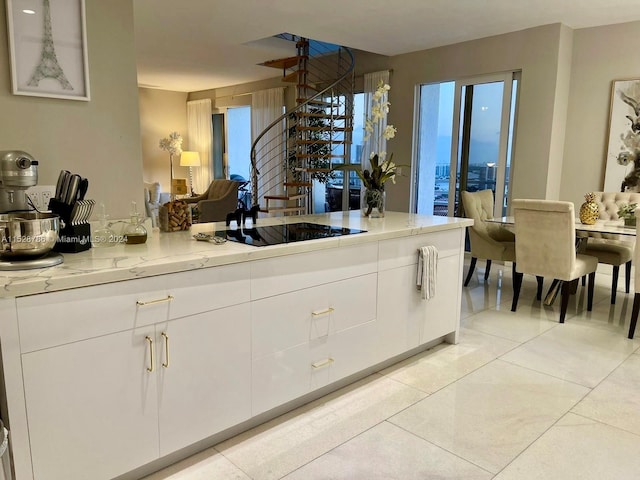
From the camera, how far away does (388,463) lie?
2.00m

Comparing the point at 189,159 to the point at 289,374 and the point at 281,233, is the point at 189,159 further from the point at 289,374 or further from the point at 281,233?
the point at 289,374

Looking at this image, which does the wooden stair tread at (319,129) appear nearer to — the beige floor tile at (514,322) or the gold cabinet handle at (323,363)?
the beige floor tile at (514,322)

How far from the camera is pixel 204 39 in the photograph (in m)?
5.91

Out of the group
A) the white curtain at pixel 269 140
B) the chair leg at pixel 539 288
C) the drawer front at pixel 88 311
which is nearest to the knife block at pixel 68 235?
the drawer front at pixel 88 311

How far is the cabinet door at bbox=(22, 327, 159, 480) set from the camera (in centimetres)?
153

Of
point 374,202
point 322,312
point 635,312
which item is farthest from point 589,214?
point 322,312

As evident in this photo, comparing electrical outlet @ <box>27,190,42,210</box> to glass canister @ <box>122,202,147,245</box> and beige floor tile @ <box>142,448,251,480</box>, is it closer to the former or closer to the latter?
glass canister @ <box>122,202,147,245</box>

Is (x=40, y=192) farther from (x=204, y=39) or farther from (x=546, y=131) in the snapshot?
(x=546, y=131)

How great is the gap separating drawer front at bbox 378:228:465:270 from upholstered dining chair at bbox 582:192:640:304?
69.4 inches

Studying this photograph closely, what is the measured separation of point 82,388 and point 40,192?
92 centimetres

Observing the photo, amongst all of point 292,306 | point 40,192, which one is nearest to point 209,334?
point 292,306

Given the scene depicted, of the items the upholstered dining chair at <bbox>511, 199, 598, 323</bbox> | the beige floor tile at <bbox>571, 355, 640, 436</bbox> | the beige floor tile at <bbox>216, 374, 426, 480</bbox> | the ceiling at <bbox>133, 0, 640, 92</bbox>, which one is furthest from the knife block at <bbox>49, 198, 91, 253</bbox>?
the ceiling at <bbox>133, 0, 640, 92</bbox>

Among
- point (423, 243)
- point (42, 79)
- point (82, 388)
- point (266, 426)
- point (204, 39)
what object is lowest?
point (266, 426)

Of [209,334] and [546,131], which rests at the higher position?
[546,131]
